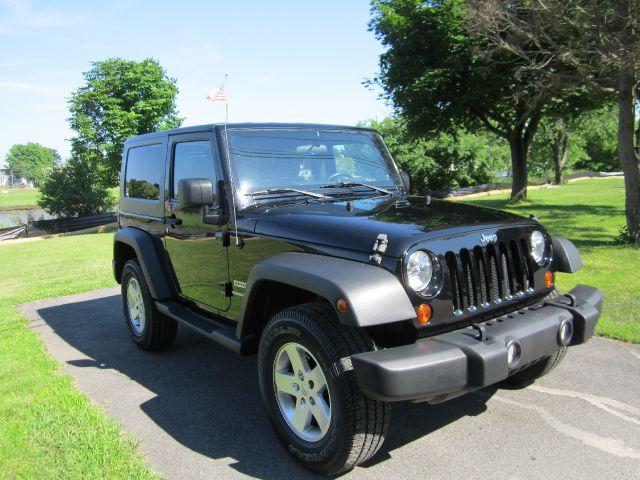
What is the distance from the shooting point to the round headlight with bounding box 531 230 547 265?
3.36 metres

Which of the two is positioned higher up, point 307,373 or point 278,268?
point 278,268

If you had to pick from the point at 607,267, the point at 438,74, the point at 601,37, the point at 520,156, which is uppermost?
the point at 438,74

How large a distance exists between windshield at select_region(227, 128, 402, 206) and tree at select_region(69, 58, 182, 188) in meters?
24.4

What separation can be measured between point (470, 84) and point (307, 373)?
18012mm

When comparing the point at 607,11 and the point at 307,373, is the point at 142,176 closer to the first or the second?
the point at 307,373

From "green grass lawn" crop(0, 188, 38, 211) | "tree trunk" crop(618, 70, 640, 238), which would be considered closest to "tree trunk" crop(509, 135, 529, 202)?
"tree trunk" crop(618, 70, 640, 238)

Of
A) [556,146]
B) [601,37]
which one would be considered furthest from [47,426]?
[556,146]

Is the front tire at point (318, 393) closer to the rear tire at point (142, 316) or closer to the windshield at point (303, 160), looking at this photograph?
the windshield at point (303, 160)

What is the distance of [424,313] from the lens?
2680 mm

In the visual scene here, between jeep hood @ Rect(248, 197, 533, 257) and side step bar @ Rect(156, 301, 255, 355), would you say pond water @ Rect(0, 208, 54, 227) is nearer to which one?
side step bar @ Rect(156, 301, 255, 355)

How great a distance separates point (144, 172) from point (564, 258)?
3.86 m

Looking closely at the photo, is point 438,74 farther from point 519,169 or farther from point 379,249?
point 379,249

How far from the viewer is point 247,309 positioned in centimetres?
327

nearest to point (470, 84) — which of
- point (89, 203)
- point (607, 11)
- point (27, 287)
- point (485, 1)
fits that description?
point (485, 1)
